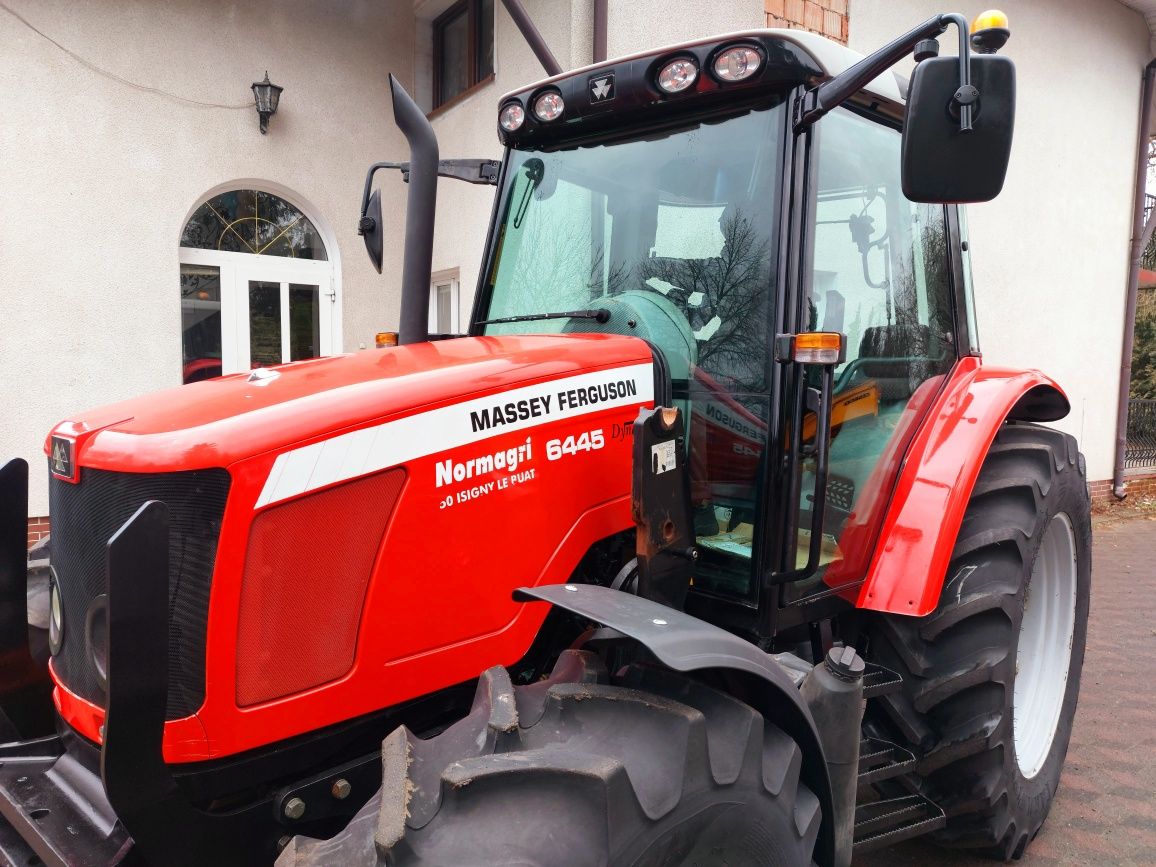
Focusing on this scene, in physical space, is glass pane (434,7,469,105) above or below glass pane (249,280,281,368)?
above

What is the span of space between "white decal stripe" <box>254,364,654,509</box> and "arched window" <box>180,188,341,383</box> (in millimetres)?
5658

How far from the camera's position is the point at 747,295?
7.26 feet

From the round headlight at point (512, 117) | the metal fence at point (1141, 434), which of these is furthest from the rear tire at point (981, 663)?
the metal fence at point (1141, 434)

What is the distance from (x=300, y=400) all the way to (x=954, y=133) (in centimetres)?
141

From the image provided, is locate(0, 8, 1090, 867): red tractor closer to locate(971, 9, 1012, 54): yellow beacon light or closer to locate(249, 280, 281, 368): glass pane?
locate(971, 9, 1012, 54): yellow beacon light

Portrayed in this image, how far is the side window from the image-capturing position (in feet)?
7.62

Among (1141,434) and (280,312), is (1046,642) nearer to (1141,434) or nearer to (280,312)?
(280,312)

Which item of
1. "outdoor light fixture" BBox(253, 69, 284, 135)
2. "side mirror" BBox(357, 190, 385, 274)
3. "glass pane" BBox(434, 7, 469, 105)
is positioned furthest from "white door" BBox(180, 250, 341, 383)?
"side mirror" BBox(357, 190, 385, 274)

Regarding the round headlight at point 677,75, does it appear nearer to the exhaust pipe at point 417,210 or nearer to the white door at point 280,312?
the exhaust pipe at point 417,210

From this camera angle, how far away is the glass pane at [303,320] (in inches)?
289

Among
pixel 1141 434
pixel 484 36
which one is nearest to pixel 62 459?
pixel 484 36

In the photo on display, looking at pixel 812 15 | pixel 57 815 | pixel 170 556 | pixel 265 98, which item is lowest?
Answer: pixel 57 815

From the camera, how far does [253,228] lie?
7098 mm

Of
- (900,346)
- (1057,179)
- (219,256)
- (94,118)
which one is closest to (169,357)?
(219,256)
